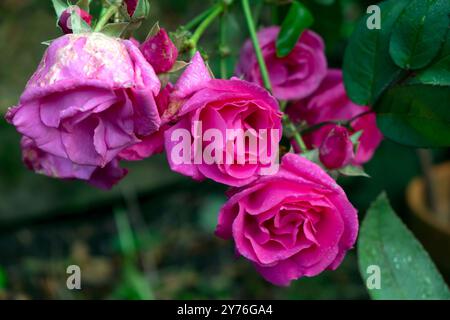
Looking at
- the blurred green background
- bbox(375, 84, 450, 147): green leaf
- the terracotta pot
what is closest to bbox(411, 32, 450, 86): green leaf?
bbox(375, 84, 450, 147): green leaf

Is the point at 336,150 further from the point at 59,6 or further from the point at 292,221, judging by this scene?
the point at 59,6

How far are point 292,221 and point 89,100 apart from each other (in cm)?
19

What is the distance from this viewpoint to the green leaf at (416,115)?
560mm

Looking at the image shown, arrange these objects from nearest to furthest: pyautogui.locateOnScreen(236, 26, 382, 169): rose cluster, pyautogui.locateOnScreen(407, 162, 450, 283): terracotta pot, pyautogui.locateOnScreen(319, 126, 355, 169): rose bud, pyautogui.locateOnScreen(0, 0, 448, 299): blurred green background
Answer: pyautogui.locateOnScreen(319, 126, 355, 169): rose bud
pyautogui.locateOnScreen(236, 26, 382, 169): rose cluster
pyautogui.locateOnScreen(407, 162, 450, 283): terracotta pot
pyautogui.locateOnScreen(0, 0, 448, 299): blurred green background

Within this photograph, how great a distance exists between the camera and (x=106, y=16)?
501 millimetres

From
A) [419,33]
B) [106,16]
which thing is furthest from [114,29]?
[419,33]

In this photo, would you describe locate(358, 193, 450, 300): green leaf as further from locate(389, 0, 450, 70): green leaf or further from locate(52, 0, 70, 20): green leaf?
locate(52, 0, 70, 20): green leaf

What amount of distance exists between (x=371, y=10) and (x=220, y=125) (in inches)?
7.3

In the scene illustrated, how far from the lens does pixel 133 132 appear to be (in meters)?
0.47

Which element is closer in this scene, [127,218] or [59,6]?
[59,6]

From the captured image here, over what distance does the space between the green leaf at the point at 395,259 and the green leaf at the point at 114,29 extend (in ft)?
1.06

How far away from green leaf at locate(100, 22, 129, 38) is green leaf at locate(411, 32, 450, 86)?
0.82ft

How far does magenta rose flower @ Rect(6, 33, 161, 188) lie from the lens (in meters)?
0.44
